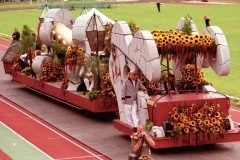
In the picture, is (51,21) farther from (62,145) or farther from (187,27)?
(62,145)

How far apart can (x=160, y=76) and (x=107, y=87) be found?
15.1 feet

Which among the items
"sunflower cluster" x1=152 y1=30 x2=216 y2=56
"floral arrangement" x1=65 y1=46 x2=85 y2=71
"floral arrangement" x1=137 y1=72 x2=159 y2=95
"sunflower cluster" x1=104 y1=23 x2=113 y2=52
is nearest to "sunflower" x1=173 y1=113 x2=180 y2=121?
"sunflower cluster" x1=152 y1=30 x2=216 y2=56

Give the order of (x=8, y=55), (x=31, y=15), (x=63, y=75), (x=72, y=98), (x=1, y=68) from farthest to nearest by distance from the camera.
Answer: (x=31, y=15) < (x=1, y=68) < (x=8, y=55) < (x=63, y=75) < (x=72, y=98)

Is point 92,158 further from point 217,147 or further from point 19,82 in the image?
point 19,82

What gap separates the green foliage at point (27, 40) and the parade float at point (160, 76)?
5.00 metres

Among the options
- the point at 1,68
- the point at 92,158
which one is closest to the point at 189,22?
the point at 92,158

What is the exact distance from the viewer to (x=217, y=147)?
18.1 metres

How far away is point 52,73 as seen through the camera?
26812 millimetres

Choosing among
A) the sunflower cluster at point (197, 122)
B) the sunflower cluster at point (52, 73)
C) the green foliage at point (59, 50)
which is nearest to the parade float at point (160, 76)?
the sunflower cluster at point (197, 122)

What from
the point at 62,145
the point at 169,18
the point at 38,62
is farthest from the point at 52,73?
the point at 169,18

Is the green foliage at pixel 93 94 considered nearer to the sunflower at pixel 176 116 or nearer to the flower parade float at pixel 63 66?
the flower parade float at pixel 63 66

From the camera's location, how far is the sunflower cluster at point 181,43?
17.7m

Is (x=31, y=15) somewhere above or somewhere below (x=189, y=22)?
below

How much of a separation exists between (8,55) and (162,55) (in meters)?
15.8
